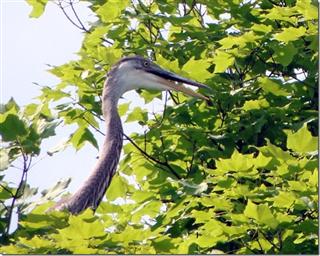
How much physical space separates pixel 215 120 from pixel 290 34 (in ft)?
3.78

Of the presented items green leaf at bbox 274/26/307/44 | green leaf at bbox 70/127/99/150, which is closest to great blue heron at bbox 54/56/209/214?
green leaf at bbox 70/127/99/150

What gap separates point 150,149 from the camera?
952 centimetres

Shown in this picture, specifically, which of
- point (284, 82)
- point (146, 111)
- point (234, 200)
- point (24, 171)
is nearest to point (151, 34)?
point (146, 111)

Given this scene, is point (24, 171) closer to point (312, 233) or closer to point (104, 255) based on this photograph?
point (104, 255)

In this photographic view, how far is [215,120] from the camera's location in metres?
9.39

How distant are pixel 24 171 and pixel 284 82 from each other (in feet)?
10.5

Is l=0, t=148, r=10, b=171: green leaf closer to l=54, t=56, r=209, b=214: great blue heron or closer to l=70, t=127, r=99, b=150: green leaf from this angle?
l=54, t=56, r=209, b=214: great blue heron

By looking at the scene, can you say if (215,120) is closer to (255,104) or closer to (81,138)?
(255,104)

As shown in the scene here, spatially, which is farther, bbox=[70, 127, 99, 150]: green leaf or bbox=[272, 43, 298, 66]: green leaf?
bbox=[70, 127, 99, 150]: green leaf

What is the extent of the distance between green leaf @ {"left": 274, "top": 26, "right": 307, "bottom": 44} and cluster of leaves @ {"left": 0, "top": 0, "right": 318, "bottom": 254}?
0.03 ft

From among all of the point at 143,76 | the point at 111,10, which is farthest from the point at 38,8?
the point at 143,76

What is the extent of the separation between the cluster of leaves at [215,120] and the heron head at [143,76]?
3.9 inches

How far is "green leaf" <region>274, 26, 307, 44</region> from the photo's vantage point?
855cm

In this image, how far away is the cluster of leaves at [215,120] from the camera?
24.1 ft
